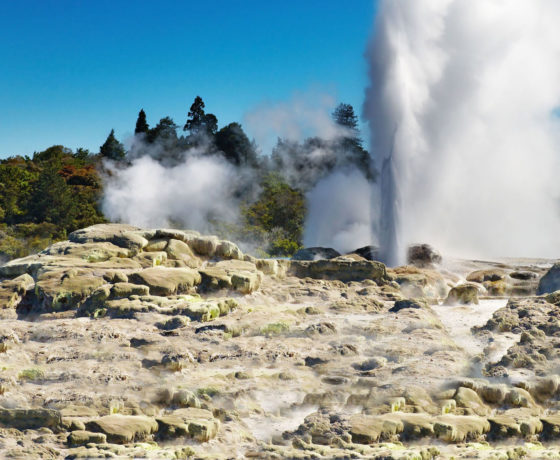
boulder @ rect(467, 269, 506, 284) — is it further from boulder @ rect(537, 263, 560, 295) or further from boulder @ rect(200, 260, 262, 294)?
boulder @ rect(200, 260, 262, 294)

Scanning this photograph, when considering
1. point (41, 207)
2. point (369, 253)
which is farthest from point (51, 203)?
point (369, 253)

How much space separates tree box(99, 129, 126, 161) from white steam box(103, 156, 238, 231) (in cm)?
382

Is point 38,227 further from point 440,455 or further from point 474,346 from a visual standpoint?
point 440,455

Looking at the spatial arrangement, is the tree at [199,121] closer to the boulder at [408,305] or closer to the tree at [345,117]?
the tree at [345,117]

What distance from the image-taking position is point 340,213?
103ft

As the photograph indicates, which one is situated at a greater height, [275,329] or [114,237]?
[114,237]

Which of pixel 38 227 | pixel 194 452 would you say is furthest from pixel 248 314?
pixel 38 227

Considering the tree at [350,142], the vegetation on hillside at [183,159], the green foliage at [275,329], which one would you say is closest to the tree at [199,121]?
the vegetation on hillside at [183,159]

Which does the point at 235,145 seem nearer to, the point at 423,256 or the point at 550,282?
the point at 423,256

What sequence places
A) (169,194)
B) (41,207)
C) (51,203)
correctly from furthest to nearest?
(169,194) → (51,203) → (41,207)

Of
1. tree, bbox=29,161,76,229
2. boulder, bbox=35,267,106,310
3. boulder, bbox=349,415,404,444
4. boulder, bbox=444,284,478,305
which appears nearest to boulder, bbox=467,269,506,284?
boulder, bbox=444,284,478,305

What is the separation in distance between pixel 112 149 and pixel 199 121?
19.0 feet

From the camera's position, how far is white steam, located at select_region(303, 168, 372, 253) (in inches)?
1034

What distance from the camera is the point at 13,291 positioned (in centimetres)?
1238
